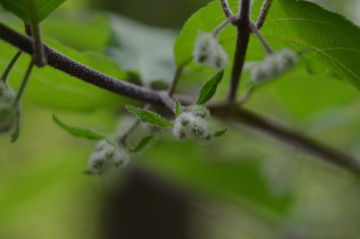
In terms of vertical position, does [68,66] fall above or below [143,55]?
above

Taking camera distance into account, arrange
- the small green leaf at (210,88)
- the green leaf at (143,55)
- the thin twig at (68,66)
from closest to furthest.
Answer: the thin twig at (68,66)
the small green leaf at (210,88)
the green leaf at (143,55)

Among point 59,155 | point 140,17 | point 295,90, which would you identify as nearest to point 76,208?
point 140,17

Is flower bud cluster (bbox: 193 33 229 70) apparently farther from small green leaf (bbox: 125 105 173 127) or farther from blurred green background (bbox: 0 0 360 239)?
blurred green background (bbox: 0 0 360 239)

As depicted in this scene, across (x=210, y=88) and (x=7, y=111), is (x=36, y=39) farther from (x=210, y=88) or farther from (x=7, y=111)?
(x=210, y=88)

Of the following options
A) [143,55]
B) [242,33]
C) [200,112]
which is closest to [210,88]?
[200,112]

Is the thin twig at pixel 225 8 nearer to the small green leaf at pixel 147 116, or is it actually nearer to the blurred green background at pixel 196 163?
the small green leaf at pixel 147 116

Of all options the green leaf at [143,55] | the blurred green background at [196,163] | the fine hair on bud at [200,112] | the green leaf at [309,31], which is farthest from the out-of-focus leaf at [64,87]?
the fine hair on bud at [200,112]

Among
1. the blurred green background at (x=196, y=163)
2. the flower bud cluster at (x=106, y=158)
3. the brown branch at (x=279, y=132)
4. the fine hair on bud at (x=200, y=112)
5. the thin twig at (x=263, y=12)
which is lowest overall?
the blurred green background at (x=196, y=163)
